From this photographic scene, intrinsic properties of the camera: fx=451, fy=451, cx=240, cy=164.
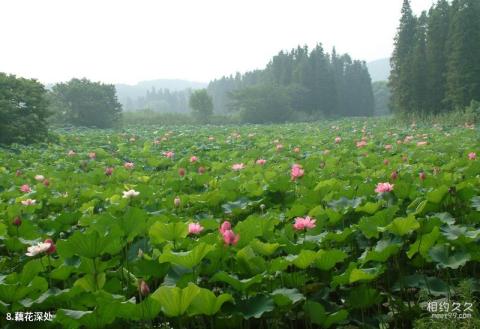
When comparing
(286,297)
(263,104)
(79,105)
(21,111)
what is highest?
(79,105)

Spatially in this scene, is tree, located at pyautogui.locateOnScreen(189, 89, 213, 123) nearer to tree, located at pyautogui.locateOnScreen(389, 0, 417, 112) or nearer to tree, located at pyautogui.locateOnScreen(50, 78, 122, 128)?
tree, located at pyautogui.locateOnScreen(50, 78, 122, 128)

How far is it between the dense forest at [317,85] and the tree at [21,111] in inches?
1313

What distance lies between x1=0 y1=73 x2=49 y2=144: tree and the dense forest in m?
33.4

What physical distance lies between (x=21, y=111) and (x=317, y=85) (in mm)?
41793

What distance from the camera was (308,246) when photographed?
2.22m

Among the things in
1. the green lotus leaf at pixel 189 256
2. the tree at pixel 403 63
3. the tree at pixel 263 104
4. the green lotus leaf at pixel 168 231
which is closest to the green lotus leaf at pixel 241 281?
the green lotus leaf at pixel 189 256

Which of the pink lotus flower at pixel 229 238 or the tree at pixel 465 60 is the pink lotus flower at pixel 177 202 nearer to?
the pink lotus flower at pixel 229 238

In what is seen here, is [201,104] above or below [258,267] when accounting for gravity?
above

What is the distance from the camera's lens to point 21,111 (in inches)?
558

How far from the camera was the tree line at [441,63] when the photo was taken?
25.6 metres

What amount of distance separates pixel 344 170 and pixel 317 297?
3.02 metres

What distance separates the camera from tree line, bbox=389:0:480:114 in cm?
2559

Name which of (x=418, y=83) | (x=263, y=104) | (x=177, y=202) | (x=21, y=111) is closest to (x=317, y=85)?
(x=263, y=104)

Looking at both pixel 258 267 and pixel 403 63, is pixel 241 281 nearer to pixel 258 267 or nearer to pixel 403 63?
pixel 258 267
